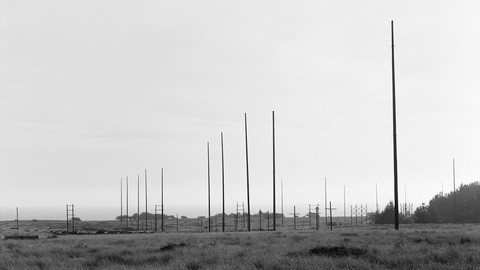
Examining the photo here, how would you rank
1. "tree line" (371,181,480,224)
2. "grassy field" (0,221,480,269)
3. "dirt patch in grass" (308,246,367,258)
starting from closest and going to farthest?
1. "grassy field" (0,221,480,269)
2. "dirt patch in grass" (308,246,367,258)
3. "tree line" (371,181,480,224)

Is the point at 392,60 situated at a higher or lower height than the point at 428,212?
higher

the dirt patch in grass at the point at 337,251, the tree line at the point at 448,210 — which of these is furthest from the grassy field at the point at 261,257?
the tree line at the point at 448,210

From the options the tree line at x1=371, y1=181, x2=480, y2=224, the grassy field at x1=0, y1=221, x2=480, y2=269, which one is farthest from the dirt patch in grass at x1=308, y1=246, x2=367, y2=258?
the tree line at x1=371, y1=181, x2=480, y2=224

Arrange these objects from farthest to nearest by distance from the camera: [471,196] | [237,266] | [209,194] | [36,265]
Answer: [471,196], [209,194], [36,265], [237,266]

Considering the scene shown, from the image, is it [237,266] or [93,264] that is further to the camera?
[93,264]

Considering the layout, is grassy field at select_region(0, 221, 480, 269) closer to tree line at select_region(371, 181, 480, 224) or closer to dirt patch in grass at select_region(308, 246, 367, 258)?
dirt patch in grass at select_region(308, 246, 367, 258)

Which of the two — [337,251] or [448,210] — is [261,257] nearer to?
[337,251]

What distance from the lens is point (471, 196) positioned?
92.8 m

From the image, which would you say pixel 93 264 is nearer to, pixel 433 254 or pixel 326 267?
pixel 326 267

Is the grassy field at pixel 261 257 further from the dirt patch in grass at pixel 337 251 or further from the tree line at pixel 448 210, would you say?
the tree line at pixel 448 210

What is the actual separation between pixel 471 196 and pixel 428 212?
12.0 metres

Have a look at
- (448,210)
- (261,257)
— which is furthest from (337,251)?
(448,210)

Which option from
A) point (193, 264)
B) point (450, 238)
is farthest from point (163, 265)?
point (450, 238)

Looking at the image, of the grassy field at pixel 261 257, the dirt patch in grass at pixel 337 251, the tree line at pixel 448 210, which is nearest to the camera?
the grassy field at pixel 261 257
